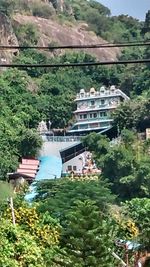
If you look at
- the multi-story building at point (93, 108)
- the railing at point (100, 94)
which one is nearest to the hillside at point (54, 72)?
the multi-story building at point (93, 108)

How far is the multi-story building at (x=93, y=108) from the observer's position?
1870 inches

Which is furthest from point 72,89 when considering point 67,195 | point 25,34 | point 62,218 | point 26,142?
point 62,218

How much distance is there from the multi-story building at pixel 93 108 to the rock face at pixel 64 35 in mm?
14992

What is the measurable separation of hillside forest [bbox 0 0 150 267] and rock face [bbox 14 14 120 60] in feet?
2.46

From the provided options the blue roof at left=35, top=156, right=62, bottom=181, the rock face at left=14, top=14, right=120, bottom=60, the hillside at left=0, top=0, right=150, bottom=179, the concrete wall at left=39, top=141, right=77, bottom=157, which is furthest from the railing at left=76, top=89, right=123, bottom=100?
the rock face at left=14, top=14, right=120, bottom=60

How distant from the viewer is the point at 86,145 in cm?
4122

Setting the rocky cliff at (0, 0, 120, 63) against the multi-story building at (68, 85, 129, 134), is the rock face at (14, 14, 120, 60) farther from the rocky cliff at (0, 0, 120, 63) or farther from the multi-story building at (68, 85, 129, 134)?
the multi-story building at (68, 85, 129, 134)

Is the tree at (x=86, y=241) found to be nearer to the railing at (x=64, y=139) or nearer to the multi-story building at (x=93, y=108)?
the railing at (x=64, y=139)

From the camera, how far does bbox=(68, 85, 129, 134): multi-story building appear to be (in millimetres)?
47500

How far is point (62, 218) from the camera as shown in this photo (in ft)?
74.0

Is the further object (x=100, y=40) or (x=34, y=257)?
(x=100, y=40)

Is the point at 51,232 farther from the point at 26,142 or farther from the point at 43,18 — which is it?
the point at 43,18

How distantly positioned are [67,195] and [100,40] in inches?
1815

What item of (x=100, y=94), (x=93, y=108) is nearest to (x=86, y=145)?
(x=93, y=108)
